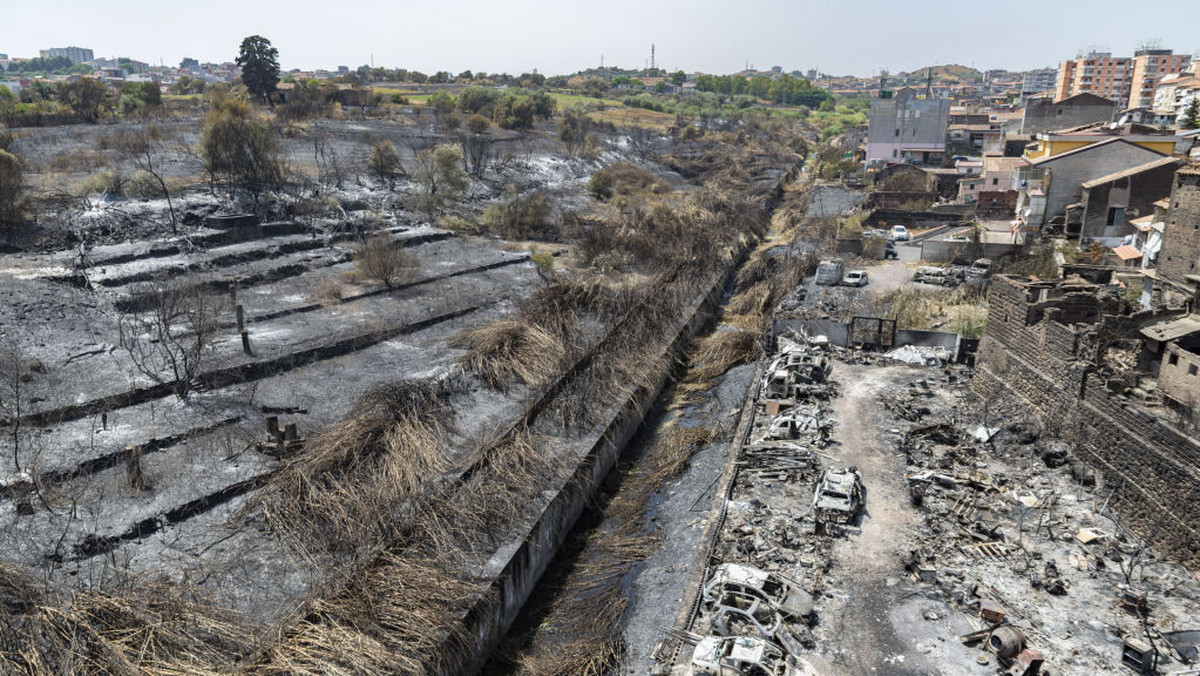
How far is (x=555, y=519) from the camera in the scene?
14.9m

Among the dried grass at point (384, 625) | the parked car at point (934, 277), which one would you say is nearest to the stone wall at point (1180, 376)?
the dried grass at point (384, 625)

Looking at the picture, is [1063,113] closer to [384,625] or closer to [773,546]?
[773,546]

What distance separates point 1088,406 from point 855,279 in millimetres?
15483

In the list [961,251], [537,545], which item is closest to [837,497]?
[537,545]

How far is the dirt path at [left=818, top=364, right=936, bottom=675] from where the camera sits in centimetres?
1062

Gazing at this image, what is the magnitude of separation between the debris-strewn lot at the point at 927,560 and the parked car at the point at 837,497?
0.03 meters

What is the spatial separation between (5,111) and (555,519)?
158ft

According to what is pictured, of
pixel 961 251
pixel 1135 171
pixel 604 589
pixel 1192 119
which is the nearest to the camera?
pixel 604 589

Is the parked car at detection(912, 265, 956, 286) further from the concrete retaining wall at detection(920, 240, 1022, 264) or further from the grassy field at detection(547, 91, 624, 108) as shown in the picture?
the grassy field at detection(547, 91, 624, 108)

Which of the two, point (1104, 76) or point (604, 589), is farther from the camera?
point (1104, 76)

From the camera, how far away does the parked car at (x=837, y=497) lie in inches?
542

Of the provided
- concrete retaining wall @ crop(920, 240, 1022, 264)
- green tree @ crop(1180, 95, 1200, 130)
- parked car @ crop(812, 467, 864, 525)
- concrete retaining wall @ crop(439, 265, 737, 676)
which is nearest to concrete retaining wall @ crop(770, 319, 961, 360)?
concrete retaining wall @ crop(439, 265, 737, 676)

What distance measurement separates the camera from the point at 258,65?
6088cm

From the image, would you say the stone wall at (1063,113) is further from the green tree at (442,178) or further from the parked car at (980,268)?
the green tree at (442,178)
